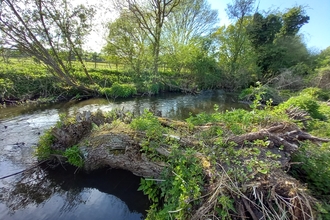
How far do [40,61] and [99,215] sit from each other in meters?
11.5

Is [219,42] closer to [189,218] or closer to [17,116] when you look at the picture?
[17,116]

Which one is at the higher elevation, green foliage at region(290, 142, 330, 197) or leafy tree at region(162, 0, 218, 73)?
leafy tree at region(162, 0, 218, 73)

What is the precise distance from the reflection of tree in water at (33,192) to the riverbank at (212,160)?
23.4 inches

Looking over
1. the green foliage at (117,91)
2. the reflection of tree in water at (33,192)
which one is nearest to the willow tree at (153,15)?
the green foliage at (117,91)

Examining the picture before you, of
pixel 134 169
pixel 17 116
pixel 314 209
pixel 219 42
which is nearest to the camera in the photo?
pixel 314 209

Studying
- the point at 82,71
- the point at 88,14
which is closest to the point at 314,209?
the point at 88,14

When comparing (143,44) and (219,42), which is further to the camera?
(219,42)

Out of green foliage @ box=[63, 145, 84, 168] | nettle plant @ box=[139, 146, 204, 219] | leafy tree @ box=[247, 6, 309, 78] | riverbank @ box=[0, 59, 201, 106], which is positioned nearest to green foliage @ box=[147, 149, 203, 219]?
nettle plant @ box=[139, 146, 204, 219]

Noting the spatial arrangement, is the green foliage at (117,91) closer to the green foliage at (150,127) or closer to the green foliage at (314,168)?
the green foliage at (150,127)

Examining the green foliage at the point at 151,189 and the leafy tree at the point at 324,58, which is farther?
the leafy tree at the point at 324,58

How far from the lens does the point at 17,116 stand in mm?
8609

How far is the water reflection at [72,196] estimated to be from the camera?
3541mm

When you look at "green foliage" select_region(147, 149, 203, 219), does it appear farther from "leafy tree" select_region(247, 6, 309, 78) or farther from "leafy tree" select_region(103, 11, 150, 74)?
"leafy tree" select_region(247, 6, 309, 78)

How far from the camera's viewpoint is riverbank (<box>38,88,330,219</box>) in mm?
2371
